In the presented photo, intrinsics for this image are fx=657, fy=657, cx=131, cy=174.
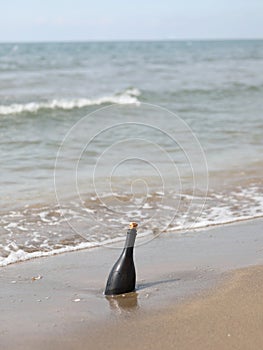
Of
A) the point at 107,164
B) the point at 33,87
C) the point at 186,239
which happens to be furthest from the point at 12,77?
the point at 186,239

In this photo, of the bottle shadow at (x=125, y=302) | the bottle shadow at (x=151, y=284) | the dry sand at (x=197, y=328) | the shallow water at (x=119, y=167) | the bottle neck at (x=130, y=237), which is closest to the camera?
the dry sand at (x=197, y=328)

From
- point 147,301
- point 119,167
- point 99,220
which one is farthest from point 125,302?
point 119,167

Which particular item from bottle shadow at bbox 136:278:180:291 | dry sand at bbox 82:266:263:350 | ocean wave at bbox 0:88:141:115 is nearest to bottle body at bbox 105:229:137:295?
bottle shadow at bbox 136:278:180:291

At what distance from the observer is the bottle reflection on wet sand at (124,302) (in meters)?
4.11

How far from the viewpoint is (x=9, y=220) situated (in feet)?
21.2

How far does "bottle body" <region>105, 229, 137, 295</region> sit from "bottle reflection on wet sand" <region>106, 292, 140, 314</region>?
1.7 inches

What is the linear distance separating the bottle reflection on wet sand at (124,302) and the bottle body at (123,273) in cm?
4

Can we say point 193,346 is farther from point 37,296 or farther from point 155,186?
point 155,186

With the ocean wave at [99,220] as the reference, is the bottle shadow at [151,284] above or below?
below

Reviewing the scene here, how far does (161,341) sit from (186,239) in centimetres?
229

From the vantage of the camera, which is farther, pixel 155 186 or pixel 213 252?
pixel 155 186

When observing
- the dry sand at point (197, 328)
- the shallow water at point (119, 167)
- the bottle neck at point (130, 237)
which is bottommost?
the dry sand at point (197, 328)

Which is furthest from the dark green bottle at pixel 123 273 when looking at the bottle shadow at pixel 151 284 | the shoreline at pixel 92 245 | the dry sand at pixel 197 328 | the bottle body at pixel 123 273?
the shoreline at pixel 92 245

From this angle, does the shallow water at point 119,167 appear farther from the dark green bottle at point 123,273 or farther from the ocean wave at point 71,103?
the dark green bottle at point 123,273
